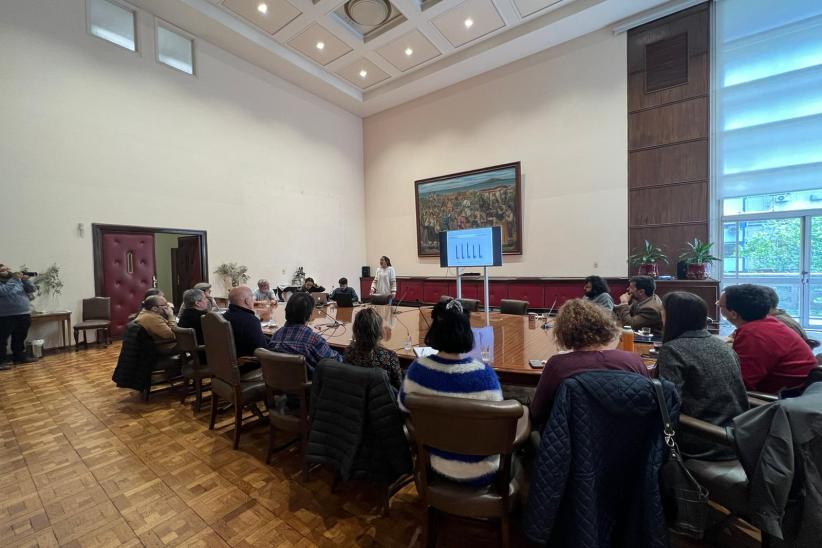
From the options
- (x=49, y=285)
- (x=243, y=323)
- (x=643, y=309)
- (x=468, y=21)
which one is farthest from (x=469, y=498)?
(x=468, y=21)

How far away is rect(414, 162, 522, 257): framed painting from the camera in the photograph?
763 cm

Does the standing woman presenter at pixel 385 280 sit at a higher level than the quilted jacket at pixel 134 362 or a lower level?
higher

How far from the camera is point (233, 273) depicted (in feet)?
23.0

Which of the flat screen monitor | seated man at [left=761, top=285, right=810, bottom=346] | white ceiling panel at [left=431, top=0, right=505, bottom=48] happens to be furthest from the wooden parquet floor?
white ceiling panel at [left=431, top=0, right=505, bottom=48]

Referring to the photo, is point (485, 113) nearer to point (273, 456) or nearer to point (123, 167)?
point (123, 167)

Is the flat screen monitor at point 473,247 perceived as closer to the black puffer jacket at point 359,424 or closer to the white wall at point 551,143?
the black puffer jacket at point 359,424

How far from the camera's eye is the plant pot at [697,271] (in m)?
5.36

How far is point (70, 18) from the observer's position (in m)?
5.13

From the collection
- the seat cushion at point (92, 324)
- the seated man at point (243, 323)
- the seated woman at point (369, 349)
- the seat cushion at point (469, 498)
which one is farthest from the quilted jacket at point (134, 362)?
the seat cushion at point (469, 498)

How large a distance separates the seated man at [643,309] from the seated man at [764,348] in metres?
1.11

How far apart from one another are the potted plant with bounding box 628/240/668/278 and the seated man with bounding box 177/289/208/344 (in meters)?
6.45

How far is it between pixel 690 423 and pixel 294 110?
30.1 feet

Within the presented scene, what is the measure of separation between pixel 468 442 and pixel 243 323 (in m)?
2.07

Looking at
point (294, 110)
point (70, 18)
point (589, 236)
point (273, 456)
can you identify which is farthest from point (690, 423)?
point (294, 110)
